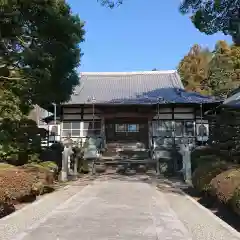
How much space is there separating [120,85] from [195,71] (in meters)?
20.5

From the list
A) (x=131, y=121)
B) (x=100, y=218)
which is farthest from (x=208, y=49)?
(x=100, y=218)

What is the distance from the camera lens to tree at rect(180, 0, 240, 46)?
15311 millimetres

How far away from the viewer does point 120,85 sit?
30.6 m

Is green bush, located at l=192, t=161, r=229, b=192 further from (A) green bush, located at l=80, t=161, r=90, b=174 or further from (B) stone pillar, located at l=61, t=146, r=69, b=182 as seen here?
(A) green bush, located at l=80, t=161, r=90, b=174

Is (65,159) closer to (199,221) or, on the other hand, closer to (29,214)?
(29,214)

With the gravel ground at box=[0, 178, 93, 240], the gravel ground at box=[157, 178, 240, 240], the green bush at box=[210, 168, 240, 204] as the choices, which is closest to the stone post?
the gravel ground at box=[0, 178, 93, 240]

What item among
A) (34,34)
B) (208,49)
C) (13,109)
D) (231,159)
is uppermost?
(208,49)

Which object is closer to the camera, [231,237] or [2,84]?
[231,237]

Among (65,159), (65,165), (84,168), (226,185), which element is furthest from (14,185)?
(84,168)

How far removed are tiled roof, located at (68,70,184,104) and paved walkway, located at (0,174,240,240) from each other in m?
15.5

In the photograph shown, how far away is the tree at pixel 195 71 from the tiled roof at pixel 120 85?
1287 centimetres

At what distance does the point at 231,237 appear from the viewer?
6.88 m

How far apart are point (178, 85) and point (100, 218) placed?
2172cm

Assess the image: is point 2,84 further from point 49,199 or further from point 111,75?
point 111,75
